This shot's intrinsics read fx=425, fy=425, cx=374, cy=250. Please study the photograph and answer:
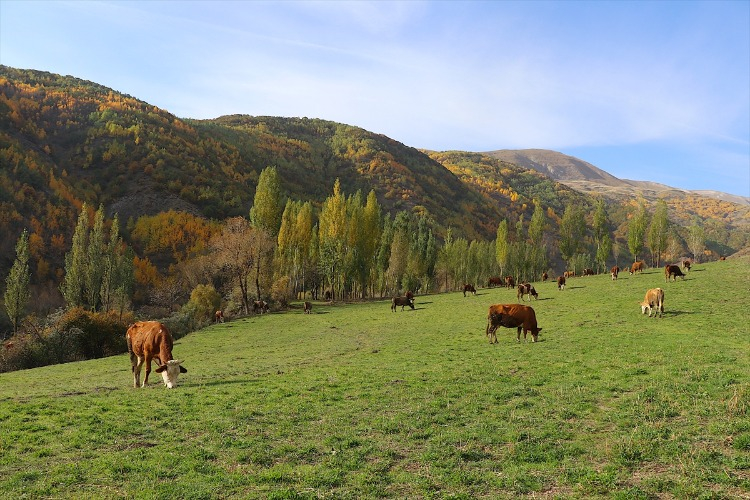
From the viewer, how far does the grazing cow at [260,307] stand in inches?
2206

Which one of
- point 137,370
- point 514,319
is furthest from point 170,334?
point 514,319

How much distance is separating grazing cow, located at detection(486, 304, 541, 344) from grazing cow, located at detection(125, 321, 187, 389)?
55.8 ft

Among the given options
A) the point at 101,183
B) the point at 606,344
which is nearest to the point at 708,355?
the point at 606,344

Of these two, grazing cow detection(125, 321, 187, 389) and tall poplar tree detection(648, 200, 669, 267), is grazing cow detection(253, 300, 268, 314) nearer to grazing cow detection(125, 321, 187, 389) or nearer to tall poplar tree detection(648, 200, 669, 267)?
grazing cow detection(125, 321, 187, 389)

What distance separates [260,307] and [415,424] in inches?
1880

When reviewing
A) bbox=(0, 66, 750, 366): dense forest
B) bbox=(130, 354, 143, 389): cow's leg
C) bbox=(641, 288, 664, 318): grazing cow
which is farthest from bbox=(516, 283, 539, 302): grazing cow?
bbox=(130, 354, 143, 389): cow's leg

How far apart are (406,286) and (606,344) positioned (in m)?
56.0

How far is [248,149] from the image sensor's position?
620ft

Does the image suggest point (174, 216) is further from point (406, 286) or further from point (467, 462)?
point (467, 462)

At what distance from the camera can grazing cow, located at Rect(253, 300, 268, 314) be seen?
56.0m

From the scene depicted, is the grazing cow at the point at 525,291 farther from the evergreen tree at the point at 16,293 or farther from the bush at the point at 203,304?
the evergreen tree at the point at 16,293

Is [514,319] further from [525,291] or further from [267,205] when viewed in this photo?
[267,205]

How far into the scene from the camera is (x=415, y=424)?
11570 mm

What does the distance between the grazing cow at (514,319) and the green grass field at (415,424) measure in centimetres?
133
